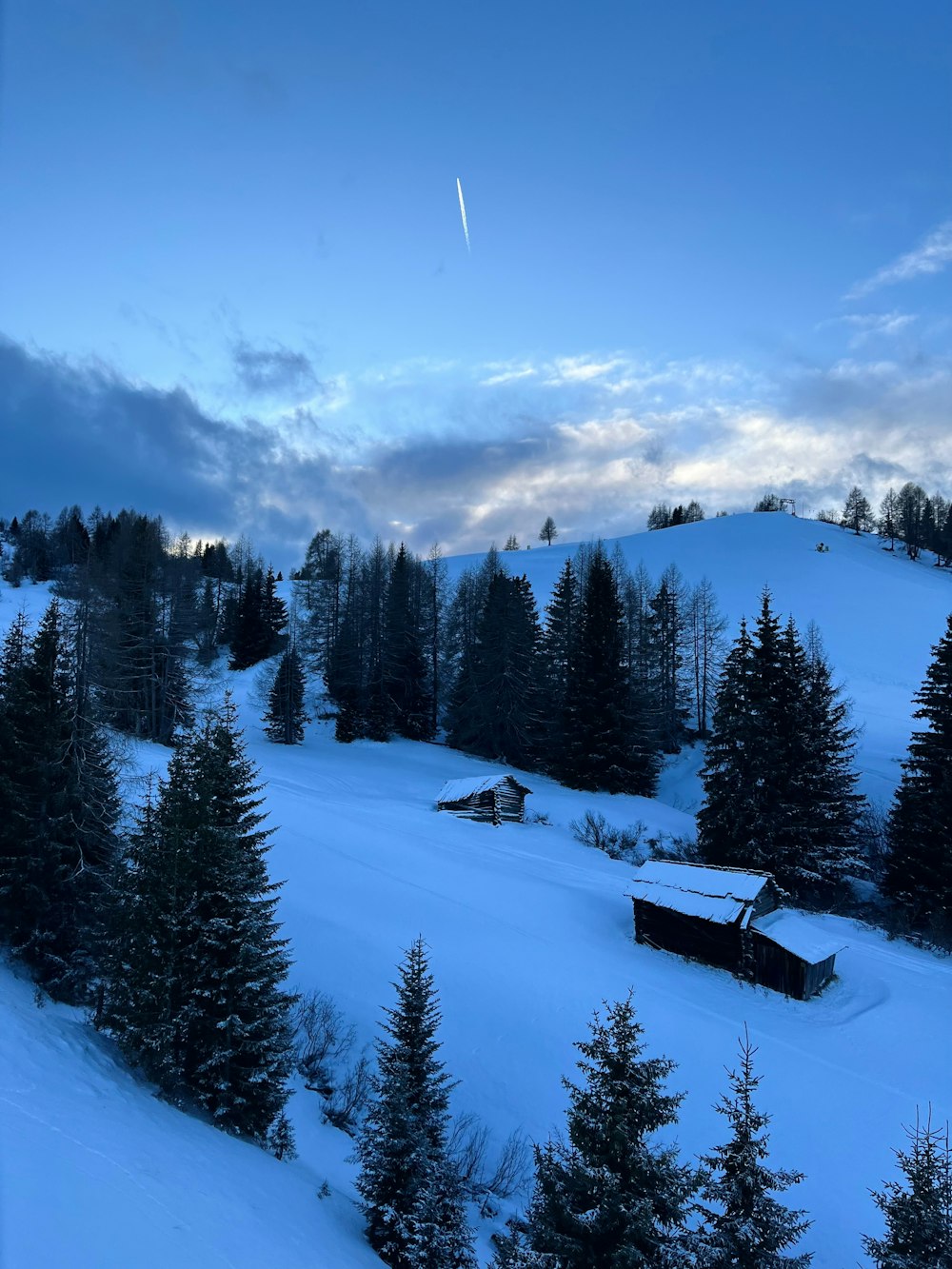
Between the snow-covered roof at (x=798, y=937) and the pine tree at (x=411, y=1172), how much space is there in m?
12.6

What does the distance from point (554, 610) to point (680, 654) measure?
45.5 feet

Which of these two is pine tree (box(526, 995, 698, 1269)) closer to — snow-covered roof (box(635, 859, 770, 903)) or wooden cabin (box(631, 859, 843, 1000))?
wooden cabin (box(631, 859, 843, 1000))

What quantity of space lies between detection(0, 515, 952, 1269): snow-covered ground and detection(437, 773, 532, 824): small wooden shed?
97cm

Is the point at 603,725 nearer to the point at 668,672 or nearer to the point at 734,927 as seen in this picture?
the point at 668,672

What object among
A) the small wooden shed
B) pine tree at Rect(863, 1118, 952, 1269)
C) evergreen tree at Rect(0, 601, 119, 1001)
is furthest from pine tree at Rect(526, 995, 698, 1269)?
the small wooden shed

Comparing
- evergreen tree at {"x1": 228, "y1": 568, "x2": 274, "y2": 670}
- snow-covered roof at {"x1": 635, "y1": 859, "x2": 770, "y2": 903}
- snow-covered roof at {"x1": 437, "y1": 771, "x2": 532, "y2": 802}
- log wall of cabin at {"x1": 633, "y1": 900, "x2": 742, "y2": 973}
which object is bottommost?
log wall of cabin at {"x1": 633, "y1": 900, "x2": 742, "y2": 973}

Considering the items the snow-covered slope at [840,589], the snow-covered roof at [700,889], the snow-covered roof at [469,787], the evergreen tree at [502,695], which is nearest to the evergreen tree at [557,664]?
the evergreen tree at [502,695]

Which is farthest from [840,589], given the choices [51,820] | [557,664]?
[51,820]

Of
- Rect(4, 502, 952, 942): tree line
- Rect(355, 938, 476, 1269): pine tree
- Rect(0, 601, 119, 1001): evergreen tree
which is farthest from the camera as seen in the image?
Rect(4, 502, 952, 942): tree line

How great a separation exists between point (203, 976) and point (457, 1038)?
7.18 metres

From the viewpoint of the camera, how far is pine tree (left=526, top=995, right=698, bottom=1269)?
734cm

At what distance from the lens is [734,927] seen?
2031cm

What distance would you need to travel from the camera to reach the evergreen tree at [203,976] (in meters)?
10.9

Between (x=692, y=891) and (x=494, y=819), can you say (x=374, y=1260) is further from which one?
(x=494, y=819)
